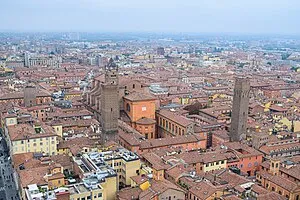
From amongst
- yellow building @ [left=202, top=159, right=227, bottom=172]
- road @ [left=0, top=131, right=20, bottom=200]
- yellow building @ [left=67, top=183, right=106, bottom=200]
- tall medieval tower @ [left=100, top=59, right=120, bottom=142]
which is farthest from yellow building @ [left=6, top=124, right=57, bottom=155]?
yellow building @ [left=202, top=159, right=227, bottom=172]

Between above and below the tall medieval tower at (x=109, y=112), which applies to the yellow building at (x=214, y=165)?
below

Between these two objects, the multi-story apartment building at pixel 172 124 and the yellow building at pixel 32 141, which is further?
the multi-story apartment building at pixel 172 124

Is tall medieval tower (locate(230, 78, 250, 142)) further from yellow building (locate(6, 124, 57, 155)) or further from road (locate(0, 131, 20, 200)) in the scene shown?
road (locate(0, 131, 20, 200))

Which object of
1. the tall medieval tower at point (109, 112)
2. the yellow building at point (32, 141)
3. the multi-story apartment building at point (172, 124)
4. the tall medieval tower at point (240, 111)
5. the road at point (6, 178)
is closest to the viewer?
the road at point (6, 178)

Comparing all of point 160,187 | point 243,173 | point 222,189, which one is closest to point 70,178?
point 160,187

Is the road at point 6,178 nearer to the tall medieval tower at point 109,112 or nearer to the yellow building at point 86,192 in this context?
the yellow building at point 86,192

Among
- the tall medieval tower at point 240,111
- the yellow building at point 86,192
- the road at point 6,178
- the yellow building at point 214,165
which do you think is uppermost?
the tall medieval tower at point 240,111

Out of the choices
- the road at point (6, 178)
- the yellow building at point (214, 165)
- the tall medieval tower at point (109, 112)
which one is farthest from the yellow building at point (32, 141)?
the yellow building at point (214, 165)
